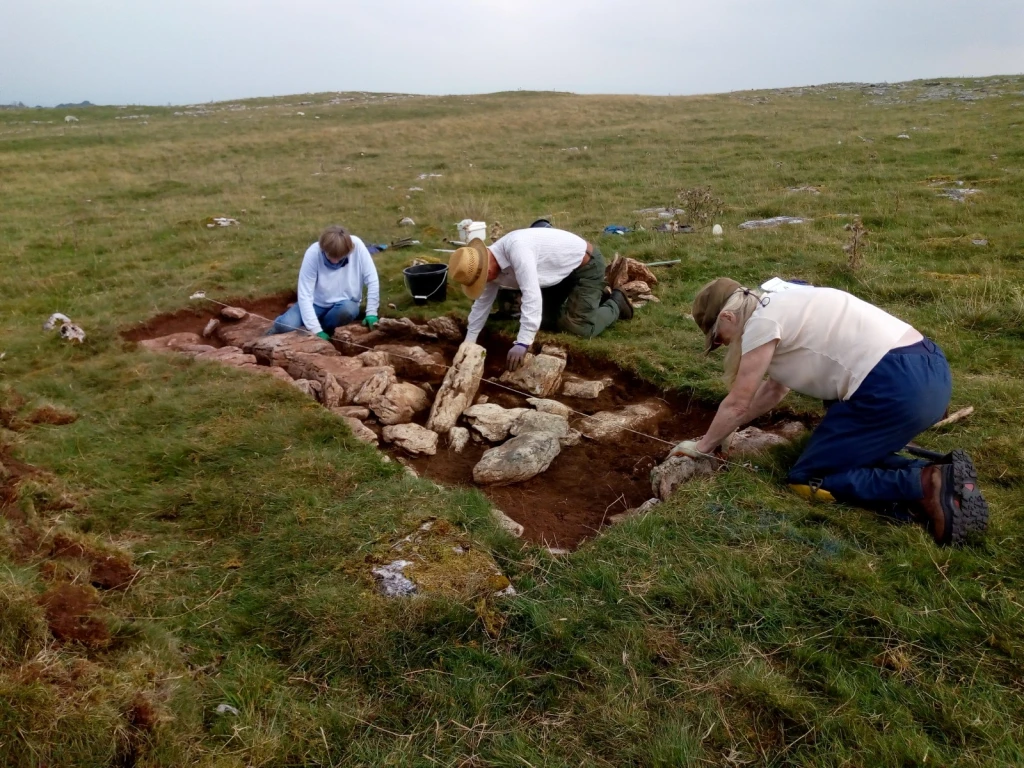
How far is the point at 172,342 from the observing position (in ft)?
24.4

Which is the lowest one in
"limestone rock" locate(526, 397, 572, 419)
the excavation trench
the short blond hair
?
the excavation trench

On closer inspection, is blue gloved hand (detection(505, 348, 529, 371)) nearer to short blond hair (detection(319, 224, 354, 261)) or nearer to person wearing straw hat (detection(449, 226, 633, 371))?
person wearing straw hat (detection(449, 226, 633, 371))

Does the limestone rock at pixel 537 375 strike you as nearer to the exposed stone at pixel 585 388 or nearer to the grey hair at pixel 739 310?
the exposed stone at pixel 585 388

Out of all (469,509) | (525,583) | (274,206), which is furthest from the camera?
(274,206)

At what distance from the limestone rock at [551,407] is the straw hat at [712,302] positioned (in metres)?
1.89

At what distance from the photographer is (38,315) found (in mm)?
8742

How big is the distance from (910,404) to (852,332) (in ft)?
1.63

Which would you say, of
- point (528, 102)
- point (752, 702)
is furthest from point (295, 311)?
point (528, 102)

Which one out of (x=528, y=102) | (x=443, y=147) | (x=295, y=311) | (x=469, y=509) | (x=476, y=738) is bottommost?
(x=476, y=738)

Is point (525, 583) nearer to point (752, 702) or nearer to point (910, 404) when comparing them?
point (752, 702)

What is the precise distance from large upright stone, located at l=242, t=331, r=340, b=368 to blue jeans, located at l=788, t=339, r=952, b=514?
16.3 feet

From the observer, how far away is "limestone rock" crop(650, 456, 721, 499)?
436 cm

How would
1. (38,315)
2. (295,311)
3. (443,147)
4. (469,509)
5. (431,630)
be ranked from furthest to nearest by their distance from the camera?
(443,147)
(38,315)
(295,311)
(469,509)
(431,630)

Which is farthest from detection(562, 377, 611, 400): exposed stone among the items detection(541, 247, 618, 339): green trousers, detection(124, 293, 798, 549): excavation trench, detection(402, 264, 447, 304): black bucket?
detection(402, 264, 447, 304): black bucket
